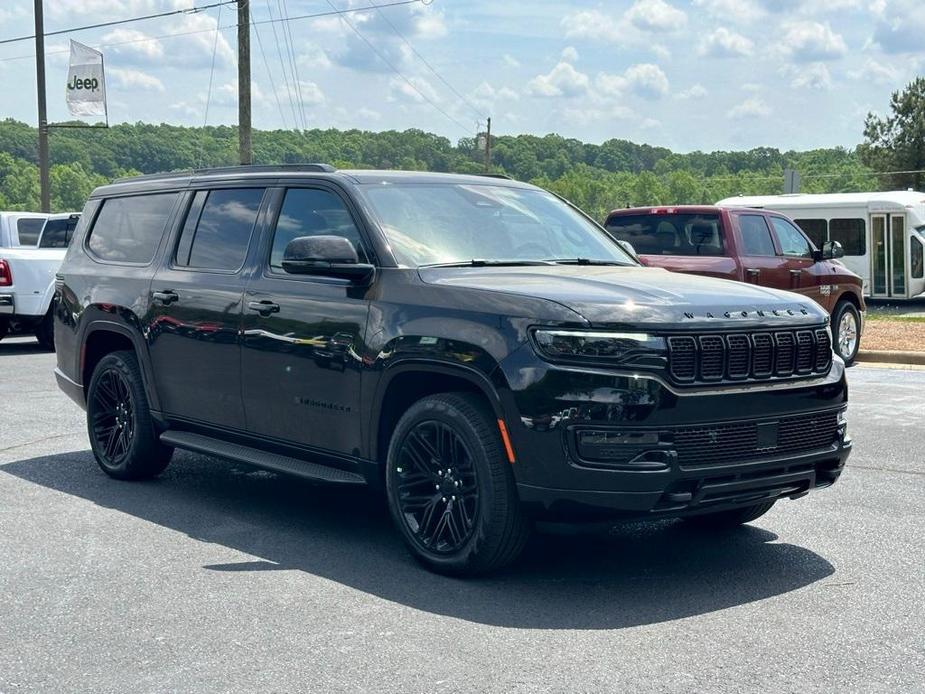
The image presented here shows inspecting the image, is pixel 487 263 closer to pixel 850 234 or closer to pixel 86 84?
pixel 850 234

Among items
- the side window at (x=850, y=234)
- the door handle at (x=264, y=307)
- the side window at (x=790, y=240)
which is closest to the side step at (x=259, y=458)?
the door handle at (x=264, y=307)

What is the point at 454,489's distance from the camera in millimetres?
5750

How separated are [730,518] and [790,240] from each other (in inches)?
407

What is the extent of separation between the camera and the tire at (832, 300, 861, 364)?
16766 mm

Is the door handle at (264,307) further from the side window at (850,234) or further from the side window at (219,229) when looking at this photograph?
the side window at (850,234)

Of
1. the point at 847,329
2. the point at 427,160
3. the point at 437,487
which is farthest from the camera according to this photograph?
the point at 427,160

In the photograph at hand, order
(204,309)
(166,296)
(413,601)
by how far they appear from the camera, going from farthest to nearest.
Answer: (166,296) < (204,309) < (413,601)

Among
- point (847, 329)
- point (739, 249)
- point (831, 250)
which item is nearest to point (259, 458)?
point (739, 249)

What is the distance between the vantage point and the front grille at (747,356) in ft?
17.6

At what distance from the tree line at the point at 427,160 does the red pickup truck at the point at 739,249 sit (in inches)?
126

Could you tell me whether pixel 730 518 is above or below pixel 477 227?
below

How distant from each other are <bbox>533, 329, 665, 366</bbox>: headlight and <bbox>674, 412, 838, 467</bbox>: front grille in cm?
33

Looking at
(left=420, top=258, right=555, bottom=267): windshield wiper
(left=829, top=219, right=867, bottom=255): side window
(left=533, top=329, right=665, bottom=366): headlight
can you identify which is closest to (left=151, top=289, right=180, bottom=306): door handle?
(left=420, top=258, right=555, bottom=267): windshield wiper

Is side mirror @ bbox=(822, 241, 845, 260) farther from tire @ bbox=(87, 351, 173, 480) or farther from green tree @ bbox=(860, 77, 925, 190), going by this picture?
green tree @ bbox=(860, 77, 925, 190)
